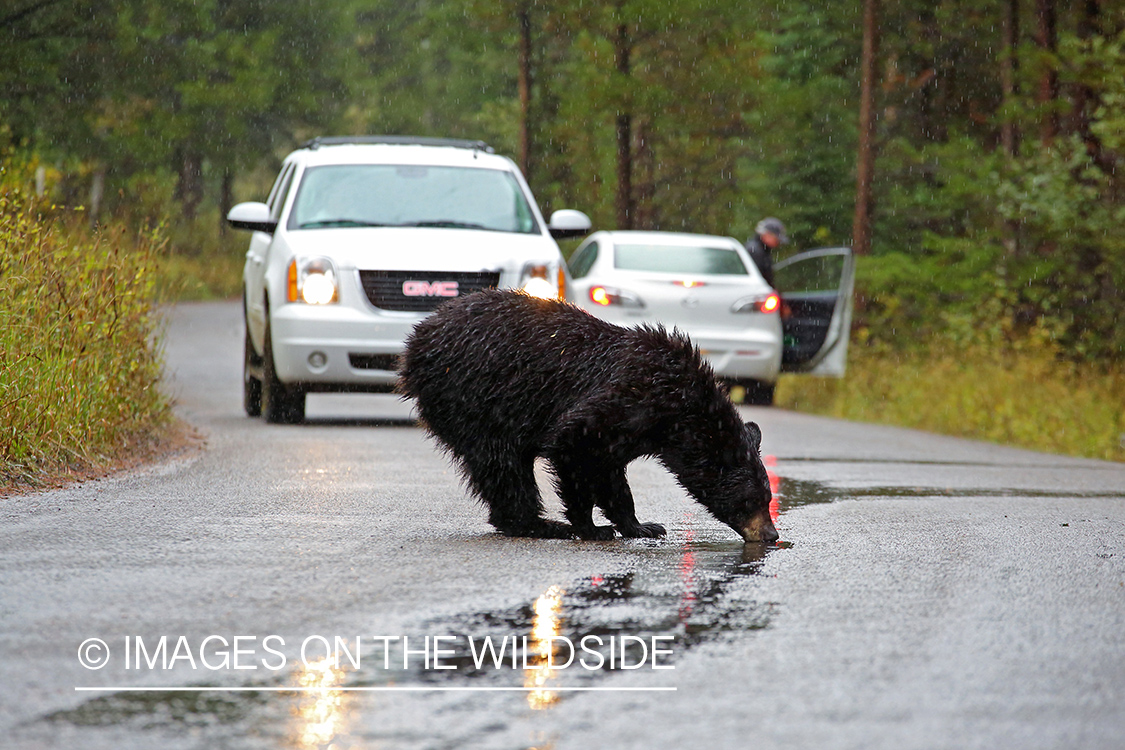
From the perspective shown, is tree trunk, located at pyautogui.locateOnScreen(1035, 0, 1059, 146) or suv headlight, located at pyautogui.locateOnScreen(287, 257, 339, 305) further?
tree trunk, located at pyautogui.locateOnScreen(1035, 0, 1059, 146)

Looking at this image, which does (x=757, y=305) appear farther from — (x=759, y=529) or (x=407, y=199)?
(x=759, y=529)

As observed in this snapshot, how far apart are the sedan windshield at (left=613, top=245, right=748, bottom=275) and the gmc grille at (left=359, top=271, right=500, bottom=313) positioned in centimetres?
472

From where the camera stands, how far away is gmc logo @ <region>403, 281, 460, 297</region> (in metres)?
11.8

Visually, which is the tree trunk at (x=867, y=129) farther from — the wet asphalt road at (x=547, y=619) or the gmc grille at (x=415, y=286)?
the wet asphalt road at (x=547, y=619)

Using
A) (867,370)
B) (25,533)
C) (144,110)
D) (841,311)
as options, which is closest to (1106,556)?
(25,533)

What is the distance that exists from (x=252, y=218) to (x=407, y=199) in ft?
4.06

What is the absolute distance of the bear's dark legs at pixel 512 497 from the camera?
632 cm

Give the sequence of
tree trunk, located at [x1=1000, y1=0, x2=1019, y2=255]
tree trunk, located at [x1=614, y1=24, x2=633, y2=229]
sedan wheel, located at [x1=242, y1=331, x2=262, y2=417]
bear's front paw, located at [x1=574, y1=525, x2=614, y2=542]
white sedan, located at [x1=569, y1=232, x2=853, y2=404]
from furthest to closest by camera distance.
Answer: tree trunk, located at [x1=614, y1=24, x2=633, y2=229], tree trunk, located at [x1=1000, y1=0, x2=1019, y2=255], white sedan, located at [x1=569, y1=232, x2=853, y2=404], sedan wheel, located at [x1=242, y1=331, x2=262, y2=417], bear's front paw, located at [x1=574, y1=525, x2=614, y2=542]

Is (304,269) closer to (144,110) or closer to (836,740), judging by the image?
(836,740)

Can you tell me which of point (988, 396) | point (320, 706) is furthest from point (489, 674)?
point (988, 396)

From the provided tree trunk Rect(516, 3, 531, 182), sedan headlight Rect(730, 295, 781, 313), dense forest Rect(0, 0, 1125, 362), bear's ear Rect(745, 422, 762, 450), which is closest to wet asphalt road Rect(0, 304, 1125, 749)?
bear's ear Rect(745, 422, 762, 450)

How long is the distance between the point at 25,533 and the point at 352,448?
166 inches

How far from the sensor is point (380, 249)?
39.0 ft

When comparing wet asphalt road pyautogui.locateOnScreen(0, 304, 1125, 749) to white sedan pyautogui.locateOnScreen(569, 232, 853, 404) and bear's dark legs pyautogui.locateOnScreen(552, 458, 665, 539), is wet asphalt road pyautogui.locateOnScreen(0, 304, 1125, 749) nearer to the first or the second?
bear's dark legs pyautogui.locateOnScreen(552, 458, 665, 539)
